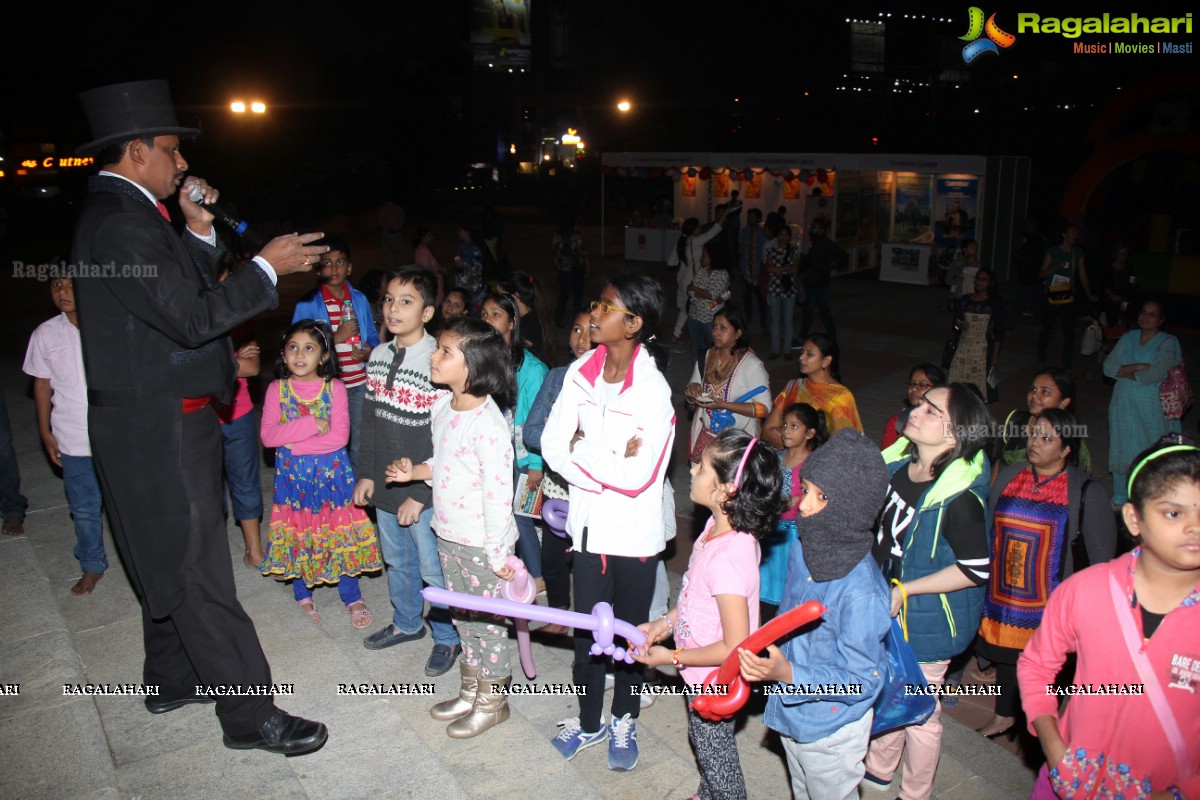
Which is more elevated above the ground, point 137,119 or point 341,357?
point 137,119

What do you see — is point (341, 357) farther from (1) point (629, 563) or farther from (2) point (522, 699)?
(1) point (629, 563)

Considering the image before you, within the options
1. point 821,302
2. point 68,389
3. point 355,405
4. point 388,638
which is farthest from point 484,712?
point 821,302

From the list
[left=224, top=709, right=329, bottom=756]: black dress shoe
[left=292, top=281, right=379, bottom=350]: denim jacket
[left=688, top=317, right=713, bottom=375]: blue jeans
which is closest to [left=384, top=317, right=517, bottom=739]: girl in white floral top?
[left=224, top=709, right=329, bottom=756]: black dress shoe

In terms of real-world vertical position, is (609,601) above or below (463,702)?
above

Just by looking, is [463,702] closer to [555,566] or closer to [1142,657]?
[555,566]

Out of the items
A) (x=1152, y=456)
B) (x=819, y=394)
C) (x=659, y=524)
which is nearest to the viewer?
(x=1152, y=456)

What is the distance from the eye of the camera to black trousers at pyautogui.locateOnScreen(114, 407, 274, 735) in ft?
10.7

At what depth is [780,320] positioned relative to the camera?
12.4 metres

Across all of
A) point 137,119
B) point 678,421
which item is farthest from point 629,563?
point 678,421

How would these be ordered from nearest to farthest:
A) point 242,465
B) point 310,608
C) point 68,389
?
point 310,608, point 68,389, point 242,465

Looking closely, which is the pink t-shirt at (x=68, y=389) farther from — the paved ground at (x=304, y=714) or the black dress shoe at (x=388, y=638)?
the black dress shoe at (x=388, y=638)

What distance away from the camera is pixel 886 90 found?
152 ft

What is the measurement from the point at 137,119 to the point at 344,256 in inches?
132

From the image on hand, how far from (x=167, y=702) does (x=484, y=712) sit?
1.39m
